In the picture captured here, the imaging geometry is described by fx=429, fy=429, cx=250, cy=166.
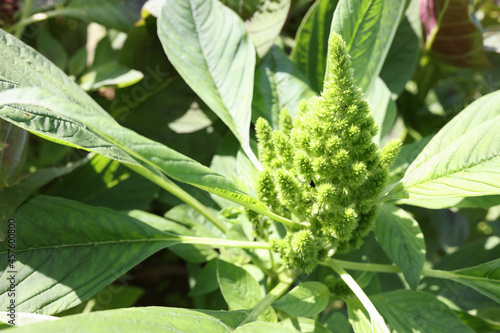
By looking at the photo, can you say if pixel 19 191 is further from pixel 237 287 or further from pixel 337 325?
pixel 337 325

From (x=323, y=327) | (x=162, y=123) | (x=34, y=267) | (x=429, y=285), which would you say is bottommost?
(x=429, y=285)

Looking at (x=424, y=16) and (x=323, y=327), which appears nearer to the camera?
(x=323, y=327)

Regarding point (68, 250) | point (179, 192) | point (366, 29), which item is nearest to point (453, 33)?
point (366, 29)

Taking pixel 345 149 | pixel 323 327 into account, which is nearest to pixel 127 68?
pixel 345 149

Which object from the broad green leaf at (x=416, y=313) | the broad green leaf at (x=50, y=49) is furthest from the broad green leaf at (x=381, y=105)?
the broad green leaf at (x=50, y=49)

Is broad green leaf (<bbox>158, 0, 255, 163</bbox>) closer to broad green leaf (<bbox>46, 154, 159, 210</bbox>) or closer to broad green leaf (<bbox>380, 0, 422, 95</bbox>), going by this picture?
broad green leaf (<bbox>46, 154, 159, 210</bbox>)

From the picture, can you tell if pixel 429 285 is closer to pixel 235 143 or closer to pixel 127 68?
pixel 235 143

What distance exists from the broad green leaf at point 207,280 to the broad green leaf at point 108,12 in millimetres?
764

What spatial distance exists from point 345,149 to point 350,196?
0.09 m

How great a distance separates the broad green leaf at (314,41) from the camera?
111 centimetres

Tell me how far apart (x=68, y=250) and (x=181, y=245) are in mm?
264

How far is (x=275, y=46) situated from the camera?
3.71 feet

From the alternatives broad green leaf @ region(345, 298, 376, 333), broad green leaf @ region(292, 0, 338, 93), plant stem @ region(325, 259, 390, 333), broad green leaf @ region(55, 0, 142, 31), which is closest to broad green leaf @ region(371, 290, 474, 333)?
broad green leaf @ region(345, 298, 376, 333)

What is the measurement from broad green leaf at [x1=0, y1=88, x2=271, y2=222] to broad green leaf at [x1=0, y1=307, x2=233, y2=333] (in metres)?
0.20
